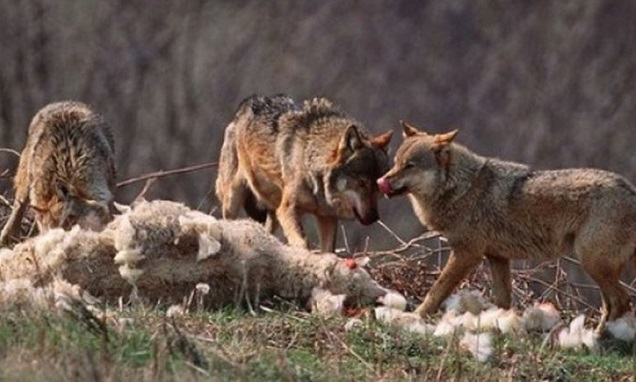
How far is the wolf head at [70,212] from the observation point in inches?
637

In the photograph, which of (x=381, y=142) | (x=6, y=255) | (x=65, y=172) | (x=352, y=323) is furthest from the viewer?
(x=65, y=172)

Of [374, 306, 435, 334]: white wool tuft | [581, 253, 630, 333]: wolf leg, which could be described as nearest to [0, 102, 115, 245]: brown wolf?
[374, 306, 435, 334]: white wool tuft

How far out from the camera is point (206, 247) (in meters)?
13.6

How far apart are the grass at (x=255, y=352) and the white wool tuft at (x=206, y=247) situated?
355 millimetres

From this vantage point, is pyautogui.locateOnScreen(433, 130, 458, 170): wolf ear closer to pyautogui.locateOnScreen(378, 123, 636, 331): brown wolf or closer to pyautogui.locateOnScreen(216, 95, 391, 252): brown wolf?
pyautogui.locateOnScreen(378, 123, 636, 331): brown wolf

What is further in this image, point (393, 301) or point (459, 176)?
point (459, 176)

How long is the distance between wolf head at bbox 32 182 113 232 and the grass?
284cm

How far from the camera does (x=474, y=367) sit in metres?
12.5

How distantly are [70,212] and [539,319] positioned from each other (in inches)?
154

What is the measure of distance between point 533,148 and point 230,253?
492 inches

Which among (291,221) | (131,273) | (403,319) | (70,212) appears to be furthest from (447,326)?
(70,212)

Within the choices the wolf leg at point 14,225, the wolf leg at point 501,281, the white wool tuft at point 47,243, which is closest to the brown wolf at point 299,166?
the wolf leg at point 14,225

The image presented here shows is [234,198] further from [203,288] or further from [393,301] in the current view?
[203,288]

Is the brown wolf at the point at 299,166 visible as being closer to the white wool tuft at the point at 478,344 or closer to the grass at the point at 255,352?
the grass at the point at 255,352
